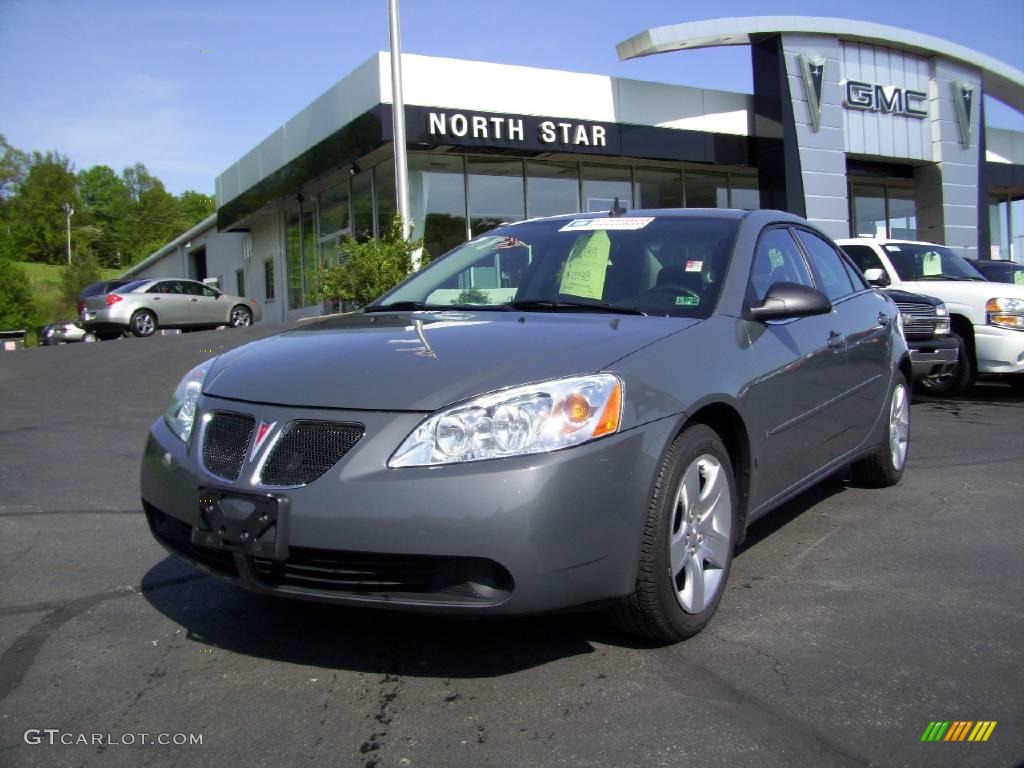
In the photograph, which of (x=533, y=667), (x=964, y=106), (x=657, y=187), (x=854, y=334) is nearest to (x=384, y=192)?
(x=657, y=187)

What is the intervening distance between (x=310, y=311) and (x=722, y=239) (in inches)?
756

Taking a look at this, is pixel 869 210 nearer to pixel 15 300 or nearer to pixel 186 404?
pixel 186 404

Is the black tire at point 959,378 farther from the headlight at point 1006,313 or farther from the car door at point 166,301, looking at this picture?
the car door at point 166,301

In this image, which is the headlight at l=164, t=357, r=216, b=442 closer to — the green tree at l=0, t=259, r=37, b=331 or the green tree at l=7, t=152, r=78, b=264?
the green tree at l=0, t=259, r=37, b=331

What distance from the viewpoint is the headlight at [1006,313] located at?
363 inches

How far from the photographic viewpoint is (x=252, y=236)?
93.5 ft

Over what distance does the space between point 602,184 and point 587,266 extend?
16263mm

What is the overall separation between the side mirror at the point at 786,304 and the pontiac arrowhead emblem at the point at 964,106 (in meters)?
21.6

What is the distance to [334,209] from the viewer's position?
835 inches

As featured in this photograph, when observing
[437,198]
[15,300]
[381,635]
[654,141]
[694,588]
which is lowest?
[381,635]

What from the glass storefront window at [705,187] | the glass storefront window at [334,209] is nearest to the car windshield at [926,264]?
the glass storefront window at [705,187]

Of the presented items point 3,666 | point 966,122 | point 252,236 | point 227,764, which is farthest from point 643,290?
point 252,236

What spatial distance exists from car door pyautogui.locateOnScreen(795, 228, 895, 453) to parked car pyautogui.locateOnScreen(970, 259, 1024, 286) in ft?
25.9

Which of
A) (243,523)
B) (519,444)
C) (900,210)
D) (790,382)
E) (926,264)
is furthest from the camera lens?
(900,210)
